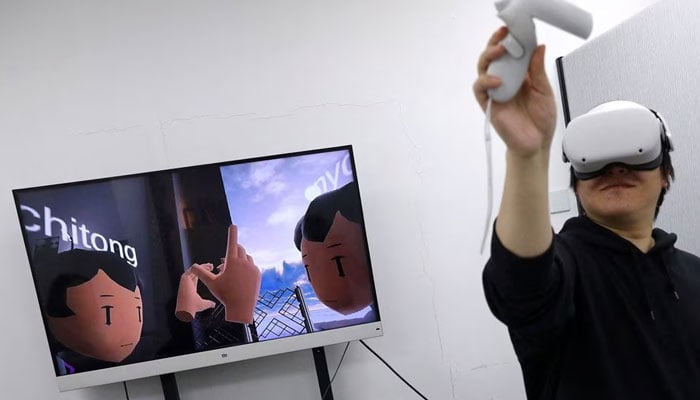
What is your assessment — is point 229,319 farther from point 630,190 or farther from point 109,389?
point 630,190

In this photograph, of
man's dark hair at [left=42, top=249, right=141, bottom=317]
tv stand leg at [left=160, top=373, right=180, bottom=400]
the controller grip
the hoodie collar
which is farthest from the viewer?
tv stand leg at [left=160, top=373, right=180, bottom=400]

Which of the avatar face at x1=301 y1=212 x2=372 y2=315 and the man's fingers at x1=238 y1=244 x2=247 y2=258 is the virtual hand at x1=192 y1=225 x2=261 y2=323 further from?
the avatar face at x1=301 y1=212 x2=372 y2=315

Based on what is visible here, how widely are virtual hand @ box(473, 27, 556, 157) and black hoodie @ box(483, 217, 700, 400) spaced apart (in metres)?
0.14

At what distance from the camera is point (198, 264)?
1622 millimetres

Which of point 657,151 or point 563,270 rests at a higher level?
point 657,151

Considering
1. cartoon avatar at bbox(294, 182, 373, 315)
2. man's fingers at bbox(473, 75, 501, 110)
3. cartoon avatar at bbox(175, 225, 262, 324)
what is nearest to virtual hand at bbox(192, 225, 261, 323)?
cartoon avatar at bbox(175, 225, 262, 324)

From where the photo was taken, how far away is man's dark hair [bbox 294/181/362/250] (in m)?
1.66

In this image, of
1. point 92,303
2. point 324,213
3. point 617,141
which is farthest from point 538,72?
point 92,303

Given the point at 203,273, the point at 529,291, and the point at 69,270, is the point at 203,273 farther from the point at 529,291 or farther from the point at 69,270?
the point at 529,291

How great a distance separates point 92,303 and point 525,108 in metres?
1.50

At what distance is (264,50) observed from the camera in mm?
1884

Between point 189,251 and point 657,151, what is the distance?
4.42ft

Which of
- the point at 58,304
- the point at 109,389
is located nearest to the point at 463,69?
the point at 58,304

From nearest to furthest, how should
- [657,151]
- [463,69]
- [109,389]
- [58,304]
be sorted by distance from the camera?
[657,151], [58,304], [109,389], [463,69]
